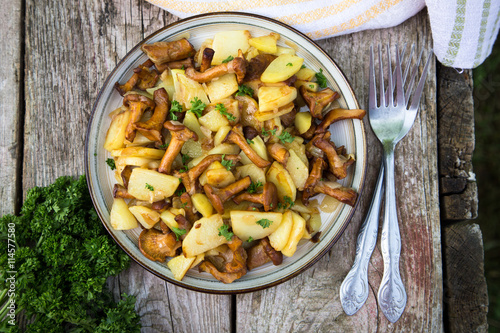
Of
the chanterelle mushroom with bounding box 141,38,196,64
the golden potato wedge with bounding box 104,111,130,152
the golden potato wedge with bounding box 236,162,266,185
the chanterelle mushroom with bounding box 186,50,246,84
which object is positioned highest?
the chanterelle mushroom with bounding box 141,38,196,64

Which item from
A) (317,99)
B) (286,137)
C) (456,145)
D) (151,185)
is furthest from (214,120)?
(456,145)

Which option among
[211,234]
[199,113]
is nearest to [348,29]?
[199,113]

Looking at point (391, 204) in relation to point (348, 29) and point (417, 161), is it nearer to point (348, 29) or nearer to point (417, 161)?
A: point (417, 161)

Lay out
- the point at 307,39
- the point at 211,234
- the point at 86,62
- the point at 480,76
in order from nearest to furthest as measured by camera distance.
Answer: the point at 211,234, the point at 307,39, the point at 86,62, the point at 480,76

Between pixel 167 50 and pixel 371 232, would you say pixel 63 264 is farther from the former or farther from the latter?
pixel 371 232

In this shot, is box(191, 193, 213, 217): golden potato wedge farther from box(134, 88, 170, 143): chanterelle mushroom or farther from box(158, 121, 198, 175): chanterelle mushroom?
box(134, 88, 170, 143): chanterelle mushroom

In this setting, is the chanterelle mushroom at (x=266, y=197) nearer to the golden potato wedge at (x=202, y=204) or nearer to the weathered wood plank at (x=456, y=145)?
the golden potato wedge at (x=202, y=204)

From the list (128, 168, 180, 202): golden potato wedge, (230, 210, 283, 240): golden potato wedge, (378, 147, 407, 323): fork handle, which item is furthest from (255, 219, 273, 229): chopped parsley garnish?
(378, 147, 407, 323): fork handle
